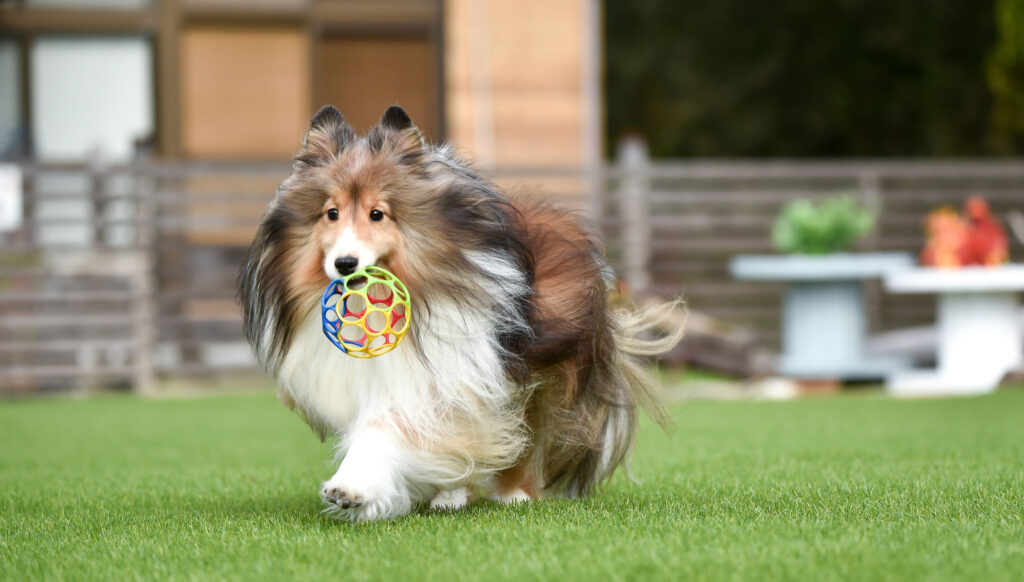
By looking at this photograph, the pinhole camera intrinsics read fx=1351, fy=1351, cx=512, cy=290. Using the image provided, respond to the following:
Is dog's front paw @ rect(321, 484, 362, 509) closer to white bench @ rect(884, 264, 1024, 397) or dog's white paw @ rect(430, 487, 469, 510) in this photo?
dog's white paw @ rect(430, 487, 469, 510)

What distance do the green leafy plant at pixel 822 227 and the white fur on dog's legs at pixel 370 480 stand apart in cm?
808

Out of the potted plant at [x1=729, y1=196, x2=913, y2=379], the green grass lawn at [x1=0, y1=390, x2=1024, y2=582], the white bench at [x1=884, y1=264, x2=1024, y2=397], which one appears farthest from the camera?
the potted plant at [x1=729, y1=196, x2=913, y2=379]

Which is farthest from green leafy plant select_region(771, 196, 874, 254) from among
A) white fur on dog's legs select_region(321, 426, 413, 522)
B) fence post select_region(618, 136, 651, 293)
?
white fur on dog's legs select_region(321, 426, 413, 522)

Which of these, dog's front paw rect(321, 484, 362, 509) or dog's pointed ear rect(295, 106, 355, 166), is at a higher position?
dog's pointed ear rect(295, 106, 355, 166)

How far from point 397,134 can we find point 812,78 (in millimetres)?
18131

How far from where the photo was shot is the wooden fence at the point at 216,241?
40.3ft

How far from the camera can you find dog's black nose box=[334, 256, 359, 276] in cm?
402

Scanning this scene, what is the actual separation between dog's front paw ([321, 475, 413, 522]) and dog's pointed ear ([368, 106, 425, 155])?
42.9 inches

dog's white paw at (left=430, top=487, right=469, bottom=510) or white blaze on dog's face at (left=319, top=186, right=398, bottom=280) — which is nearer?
white blaze on dog's face at (left=319, top=186, right=398, bottom=280)

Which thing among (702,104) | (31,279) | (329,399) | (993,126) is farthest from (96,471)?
(702,104)

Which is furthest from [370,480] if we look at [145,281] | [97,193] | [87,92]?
[87,92]

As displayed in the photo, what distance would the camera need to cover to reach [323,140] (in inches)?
174

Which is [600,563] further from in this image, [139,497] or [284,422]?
[284,422]

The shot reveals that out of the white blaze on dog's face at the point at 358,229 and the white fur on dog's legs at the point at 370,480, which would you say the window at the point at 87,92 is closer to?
the white blaze on dog's face at the point at 358,229
